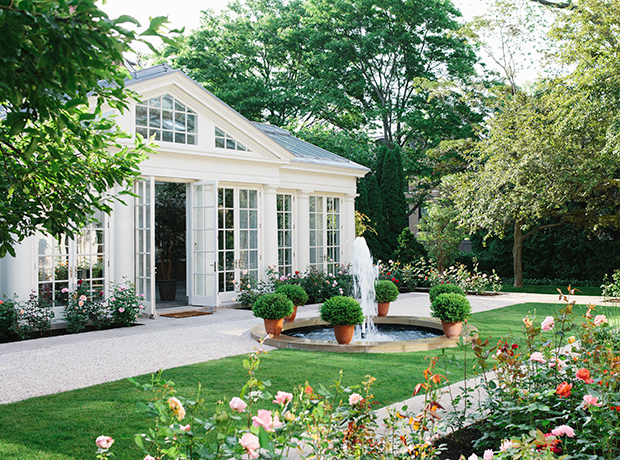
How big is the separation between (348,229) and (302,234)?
1.92 meters

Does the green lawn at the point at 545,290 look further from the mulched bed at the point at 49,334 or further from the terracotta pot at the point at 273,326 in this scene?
the mulched bed at the point at 49,334

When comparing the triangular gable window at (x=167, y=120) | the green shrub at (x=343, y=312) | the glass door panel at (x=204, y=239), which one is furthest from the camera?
the glass door panel at (x=204, y=239)

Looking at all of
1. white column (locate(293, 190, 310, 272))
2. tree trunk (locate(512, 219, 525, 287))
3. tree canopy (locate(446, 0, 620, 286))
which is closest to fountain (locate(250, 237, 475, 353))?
white column (locate(293, 190, 310, 272))

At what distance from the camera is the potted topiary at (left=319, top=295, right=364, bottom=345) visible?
732cm

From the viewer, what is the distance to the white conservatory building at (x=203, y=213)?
32.7ft

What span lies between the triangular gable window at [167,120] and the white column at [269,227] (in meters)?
2.34

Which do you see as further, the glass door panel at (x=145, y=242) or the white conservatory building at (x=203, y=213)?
the glass door panel at (x=145, y=242)

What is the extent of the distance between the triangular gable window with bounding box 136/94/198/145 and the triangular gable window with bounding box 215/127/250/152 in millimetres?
582

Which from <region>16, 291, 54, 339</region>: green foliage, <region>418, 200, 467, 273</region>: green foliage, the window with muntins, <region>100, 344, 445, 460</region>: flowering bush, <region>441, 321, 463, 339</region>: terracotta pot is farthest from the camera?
<region>418, 200, 467, 273</region>: green foliage

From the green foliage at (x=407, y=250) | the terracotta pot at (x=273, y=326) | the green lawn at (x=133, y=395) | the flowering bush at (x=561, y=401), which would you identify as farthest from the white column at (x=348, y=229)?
the flowering bush at (x=561, y=401)

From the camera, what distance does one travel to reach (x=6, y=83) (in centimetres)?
176

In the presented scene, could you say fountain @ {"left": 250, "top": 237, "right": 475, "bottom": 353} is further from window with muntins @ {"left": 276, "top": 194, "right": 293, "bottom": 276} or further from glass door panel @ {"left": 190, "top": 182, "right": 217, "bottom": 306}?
window with muntins @ {"left": 276, "top": 194, "right": 293, "bottom": 276}

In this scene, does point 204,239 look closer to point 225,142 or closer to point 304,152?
point 225,142

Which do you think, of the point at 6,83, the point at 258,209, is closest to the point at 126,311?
the point at 258,209
